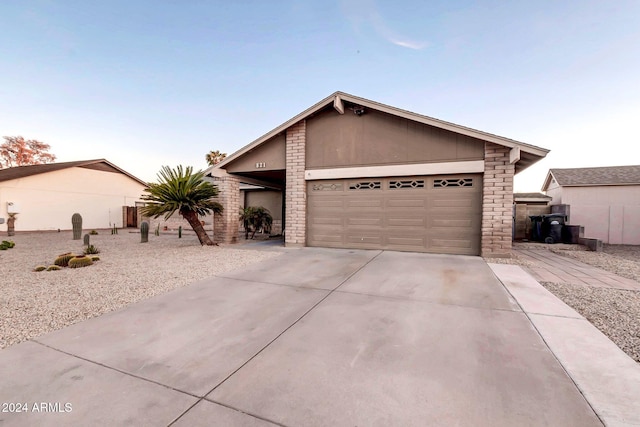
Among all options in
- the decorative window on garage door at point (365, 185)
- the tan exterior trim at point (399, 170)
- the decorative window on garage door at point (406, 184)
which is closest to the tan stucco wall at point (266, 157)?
the tan exterior trim at point (399, 170)

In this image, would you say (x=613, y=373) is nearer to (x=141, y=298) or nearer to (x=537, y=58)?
(x=141, y=298)

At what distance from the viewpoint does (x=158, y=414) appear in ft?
5.30

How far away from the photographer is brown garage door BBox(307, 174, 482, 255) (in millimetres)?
7289

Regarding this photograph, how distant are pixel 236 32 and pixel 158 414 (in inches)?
491

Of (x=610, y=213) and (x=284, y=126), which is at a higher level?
(x=284, y=126)

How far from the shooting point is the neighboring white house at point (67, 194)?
15055 mm

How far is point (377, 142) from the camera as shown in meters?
8.04

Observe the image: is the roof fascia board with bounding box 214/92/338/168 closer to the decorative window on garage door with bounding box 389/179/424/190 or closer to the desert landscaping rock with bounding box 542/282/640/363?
the decorative window on garage door with bounding box 389/179/424/190

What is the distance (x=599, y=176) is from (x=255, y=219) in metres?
19.8

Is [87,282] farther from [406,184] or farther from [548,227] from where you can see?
[548,227]

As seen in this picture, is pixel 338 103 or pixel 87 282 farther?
pixel 338 103

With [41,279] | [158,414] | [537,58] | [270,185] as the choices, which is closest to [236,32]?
[270,185]

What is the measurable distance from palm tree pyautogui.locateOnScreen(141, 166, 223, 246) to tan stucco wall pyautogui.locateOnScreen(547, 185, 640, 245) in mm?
19131

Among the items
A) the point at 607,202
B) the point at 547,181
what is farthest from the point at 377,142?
the point at 547,181
